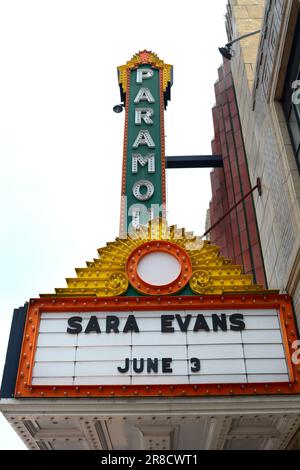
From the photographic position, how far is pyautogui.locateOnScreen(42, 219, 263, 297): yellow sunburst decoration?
29.1ft

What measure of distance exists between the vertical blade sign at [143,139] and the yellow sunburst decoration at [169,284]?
1.43m

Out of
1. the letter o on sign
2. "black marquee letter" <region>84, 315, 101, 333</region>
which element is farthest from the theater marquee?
the letter o on sign

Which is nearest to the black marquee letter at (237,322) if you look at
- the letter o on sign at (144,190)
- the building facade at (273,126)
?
the building facade at (273,126)

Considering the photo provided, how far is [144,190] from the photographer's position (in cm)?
1159

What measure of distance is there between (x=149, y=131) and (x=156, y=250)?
15.1ft

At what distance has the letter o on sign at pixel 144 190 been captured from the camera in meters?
11.4

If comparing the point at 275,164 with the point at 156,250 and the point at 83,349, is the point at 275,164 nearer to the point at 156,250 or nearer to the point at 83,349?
the point at 156,250

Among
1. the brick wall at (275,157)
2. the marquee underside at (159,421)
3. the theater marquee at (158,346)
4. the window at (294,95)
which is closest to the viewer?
the marquee underside at (159,421)

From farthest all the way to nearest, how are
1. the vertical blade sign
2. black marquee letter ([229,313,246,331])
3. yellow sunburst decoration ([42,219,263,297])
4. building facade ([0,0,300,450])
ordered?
1. the vertical blade sign
2. yellow sunburst decoration ([42,219,263,297])
3. black marquee letter ([229,313,246,331])
4. building facade ([0,0,300,450])

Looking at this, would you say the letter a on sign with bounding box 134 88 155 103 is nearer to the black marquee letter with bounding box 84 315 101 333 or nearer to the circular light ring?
the circular light ring

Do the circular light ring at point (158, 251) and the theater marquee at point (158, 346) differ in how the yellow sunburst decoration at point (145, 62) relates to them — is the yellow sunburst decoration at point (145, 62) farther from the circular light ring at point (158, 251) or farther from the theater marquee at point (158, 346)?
the theater marquee at point (158, 346)

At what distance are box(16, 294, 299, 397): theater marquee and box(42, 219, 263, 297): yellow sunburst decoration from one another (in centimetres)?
23

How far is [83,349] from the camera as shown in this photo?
8.24 meters

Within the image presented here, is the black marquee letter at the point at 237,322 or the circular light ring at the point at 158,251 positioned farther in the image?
the circular light ring at the point at 158,251
